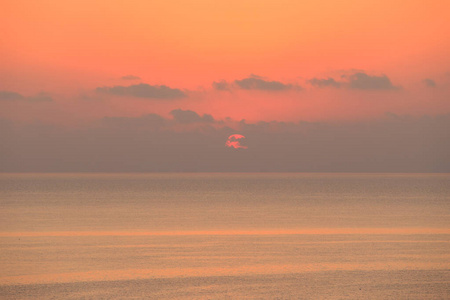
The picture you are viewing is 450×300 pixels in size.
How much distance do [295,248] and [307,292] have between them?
12.1 meters

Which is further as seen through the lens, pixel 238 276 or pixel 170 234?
pixel 170 234

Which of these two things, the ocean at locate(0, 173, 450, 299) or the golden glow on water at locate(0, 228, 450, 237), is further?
the golden glow on water at locate(0, 228, 450, 237)

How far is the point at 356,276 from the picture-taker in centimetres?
2334

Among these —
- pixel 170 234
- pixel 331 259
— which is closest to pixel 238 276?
pixel 331 259

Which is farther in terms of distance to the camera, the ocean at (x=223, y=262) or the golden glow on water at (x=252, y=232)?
the golden glow on water at (x=252, y=232)

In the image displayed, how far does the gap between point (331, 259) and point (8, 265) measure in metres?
14.1

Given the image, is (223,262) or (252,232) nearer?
(223,262)

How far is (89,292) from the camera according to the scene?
65.6 feet

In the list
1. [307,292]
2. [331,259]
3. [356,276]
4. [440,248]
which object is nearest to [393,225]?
[440,248]

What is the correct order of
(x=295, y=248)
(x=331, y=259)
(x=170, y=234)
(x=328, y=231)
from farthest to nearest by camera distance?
1. (x=328, y=231)
2. (x=170, y=234)
3. (x=295, y=248)
4. (x=331, y=259)

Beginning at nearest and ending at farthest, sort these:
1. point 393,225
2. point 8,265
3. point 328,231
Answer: point 8,265, point 328,231, point 393,225

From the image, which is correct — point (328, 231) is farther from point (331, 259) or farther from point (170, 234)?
point (331, 259)

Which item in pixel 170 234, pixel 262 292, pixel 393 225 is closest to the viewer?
pixel 262 292

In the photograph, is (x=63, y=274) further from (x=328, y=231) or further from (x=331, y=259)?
(x=328, y=231)
